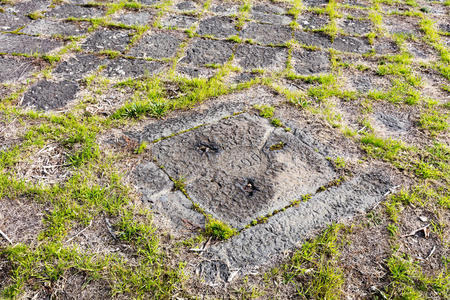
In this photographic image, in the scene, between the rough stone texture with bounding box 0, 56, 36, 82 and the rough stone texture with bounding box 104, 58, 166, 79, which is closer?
the rough stone texture with bounding box 0, 56, 36, 82

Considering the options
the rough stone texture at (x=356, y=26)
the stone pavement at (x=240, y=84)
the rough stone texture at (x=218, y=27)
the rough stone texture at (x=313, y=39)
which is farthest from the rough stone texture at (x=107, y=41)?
the rough stone texture at (x=356, y=26)

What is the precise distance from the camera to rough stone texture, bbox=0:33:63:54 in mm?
3837

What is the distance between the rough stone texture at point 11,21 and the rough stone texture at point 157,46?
1.50 meters

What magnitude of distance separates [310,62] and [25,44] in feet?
9.84

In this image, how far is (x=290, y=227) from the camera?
2.19 m

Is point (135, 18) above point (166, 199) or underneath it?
above

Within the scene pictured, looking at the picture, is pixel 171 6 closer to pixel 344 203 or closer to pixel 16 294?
pixel 344 203

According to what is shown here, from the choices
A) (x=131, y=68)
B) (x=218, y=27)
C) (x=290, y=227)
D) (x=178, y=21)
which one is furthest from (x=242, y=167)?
(x=178, y=21)

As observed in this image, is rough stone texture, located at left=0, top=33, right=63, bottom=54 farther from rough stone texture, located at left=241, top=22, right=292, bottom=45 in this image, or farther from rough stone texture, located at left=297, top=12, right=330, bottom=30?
rough stone texture, located at left=297, top=12, right=330, bottom=30

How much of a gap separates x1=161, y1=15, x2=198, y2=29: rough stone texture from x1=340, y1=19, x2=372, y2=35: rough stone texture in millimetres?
1886

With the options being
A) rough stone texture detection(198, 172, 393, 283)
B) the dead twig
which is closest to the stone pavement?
rough stone texture detection(198, 172, 393, 283)

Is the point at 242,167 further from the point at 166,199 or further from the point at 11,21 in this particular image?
the point at 11,21

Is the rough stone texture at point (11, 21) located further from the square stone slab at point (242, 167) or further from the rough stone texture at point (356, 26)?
the rough stone texture at point (356, 26)

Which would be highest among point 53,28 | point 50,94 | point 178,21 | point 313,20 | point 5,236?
point 313,20
